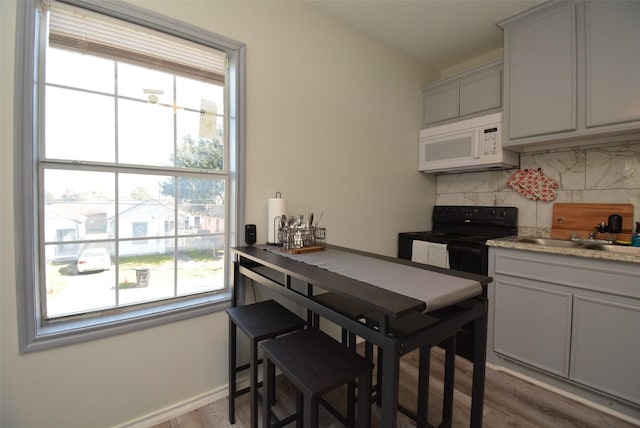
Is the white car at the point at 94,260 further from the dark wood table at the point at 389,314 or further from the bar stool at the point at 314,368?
the bar stool at the point at 314,368

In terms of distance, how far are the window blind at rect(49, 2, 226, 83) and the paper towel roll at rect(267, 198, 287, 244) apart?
2.91 feet

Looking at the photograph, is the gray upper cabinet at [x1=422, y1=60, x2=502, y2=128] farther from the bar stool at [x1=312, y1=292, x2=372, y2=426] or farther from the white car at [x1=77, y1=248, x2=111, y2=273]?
the white car at [x1=77, y1=248, x2=111, y2=273]

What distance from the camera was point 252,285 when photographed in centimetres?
190

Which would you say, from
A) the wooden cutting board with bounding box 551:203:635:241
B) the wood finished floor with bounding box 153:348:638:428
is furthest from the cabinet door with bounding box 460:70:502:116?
the wood finished floor with bounding box 153:348:638:428

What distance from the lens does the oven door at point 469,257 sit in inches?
85.7

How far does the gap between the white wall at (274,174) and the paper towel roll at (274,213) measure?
0.27 feet

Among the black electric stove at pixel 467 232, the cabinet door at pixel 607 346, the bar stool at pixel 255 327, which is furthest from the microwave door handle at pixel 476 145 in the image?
the bar stool at pixel 255 327

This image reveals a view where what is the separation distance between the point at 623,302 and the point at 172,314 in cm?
264

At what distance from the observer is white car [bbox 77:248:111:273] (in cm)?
145

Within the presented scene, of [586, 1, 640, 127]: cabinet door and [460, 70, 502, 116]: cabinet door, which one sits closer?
[586, 1, 640, 127]: cabinet door

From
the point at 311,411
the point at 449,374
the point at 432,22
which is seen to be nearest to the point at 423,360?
the point at 449,374

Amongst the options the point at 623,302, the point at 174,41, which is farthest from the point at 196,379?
the point at 623,302

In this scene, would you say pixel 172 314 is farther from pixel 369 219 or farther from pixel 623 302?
pixel 623 302

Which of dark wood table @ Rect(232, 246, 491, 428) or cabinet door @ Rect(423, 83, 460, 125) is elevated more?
cabinet door @ Rect(423, 83, 460, 125)
